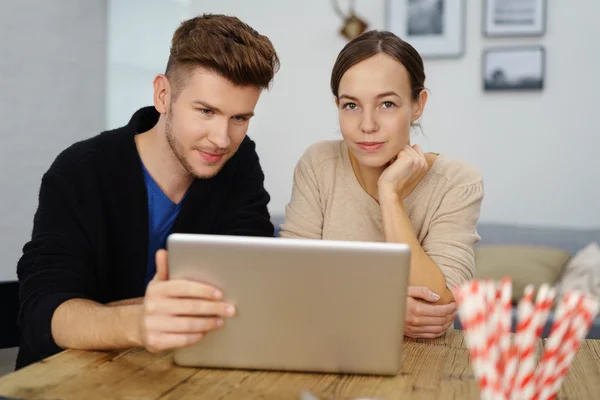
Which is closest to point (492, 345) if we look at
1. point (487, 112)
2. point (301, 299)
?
point (301, 299)

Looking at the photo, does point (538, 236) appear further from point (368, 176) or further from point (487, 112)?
point (368, 176)

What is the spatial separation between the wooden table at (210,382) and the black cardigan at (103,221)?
193 millimetres

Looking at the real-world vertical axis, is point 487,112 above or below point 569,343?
above

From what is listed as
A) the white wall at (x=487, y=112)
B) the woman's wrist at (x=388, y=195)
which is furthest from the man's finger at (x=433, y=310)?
the white wall at (x=487, y=112)

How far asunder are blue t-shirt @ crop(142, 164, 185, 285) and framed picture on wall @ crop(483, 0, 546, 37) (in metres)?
2.25

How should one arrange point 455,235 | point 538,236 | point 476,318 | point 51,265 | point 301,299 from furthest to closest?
point 538,236
point 455,235
point 51,265
point 301,299
point 476,318

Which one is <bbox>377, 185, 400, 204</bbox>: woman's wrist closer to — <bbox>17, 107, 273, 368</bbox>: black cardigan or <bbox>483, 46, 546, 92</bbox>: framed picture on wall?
<bbox>17, 107, 273, 368</bbox>: black cardigan

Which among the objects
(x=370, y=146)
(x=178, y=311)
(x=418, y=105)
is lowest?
(x=178, y=311)

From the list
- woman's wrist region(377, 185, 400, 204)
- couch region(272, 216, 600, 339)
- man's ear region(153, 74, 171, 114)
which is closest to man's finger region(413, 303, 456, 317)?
woman's wrist region(377, 185, 400, 204)

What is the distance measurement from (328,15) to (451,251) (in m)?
2.35

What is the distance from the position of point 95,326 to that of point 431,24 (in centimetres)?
275

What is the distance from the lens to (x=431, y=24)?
11.3 ft

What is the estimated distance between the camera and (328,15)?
3648 mm

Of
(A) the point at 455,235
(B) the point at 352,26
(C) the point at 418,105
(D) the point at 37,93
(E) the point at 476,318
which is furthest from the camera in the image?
(B) the point at 352,26
